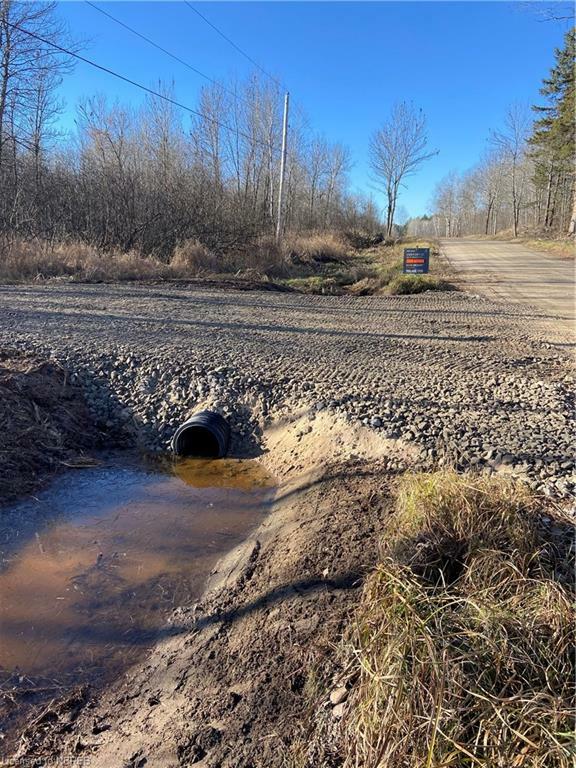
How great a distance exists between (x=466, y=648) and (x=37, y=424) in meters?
4.97

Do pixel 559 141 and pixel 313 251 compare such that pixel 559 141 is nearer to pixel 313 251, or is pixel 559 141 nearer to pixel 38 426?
pixel 313 251

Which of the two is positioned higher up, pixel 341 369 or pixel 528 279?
pixel 528 279

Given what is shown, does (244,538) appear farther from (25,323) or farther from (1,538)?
(25,323)

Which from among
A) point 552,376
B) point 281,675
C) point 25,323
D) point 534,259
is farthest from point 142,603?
point 534,259

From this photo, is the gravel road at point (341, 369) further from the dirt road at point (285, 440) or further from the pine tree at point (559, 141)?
the pine tree at point (559, 141)

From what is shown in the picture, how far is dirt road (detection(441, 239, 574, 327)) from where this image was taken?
1209cm

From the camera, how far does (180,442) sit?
575 cm

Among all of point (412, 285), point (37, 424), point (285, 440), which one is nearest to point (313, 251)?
point (412, 285)

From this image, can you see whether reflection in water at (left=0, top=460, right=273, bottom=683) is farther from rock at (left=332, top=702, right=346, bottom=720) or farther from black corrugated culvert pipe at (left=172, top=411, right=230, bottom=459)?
rock at (left=332, top=702, right=346, bottom=720)

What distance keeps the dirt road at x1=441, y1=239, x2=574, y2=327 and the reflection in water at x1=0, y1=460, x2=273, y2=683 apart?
773 cm

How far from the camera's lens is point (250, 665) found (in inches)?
105

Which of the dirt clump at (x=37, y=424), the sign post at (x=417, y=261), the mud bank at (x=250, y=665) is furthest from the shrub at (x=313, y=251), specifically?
the mud bank at (x=250, y=665)

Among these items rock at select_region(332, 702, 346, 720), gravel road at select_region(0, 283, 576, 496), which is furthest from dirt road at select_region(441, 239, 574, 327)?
rock at select_region(332, 702, 346, 720)

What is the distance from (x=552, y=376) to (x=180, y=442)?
14.7ft
